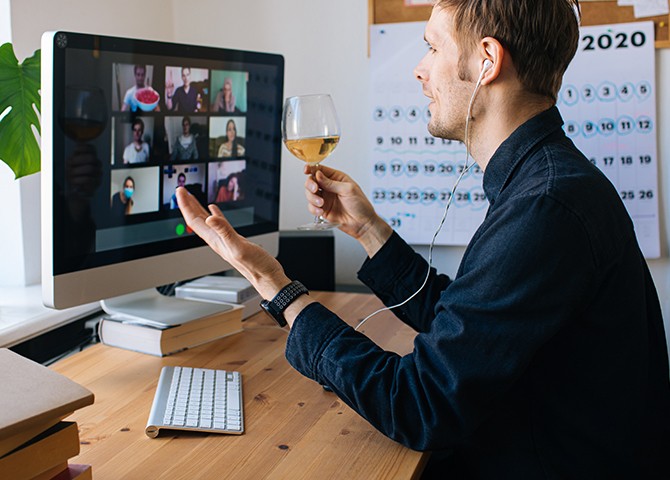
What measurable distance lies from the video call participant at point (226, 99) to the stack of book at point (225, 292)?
0.44 meters

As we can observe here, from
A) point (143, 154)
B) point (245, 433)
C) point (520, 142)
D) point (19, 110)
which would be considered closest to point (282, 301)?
point (245, 433)

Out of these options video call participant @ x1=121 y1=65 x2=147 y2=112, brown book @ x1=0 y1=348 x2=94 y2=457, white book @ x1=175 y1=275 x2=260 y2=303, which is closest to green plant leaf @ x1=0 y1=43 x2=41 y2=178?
video call participant @ x1=121 y1=65 x2=147 y2=112

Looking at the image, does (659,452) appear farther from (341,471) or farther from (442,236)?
(442,236)

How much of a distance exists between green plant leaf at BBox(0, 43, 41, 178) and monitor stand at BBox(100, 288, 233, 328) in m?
0.33

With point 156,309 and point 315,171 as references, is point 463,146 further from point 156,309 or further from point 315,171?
point 156,309

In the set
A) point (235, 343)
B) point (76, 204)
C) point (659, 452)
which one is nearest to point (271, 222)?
point (235, 343)

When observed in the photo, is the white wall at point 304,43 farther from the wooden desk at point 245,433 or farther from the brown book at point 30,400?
the brown book at point 30,400

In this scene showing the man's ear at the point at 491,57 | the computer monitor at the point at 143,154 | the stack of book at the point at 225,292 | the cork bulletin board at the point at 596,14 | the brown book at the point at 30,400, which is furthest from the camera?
the cork bulletin board at the point at 596,14

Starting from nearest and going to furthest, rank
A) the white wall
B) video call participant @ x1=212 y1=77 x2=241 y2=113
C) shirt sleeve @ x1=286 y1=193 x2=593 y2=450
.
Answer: shirt sleeve @ x1=286 y1=193 x2=593 y2=450, video call participant @ x1=212 y1=77 x2=241 y2=113, the white wall

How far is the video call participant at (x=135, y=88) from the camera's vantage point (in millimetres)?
1493

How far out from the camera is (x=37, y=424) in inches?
34.5

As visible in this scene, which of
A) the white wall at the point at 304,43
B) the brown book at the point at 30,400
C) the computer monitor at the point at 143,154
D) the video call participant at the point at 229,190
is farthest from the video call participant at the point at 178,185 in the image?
the white wall at the point at 304,43

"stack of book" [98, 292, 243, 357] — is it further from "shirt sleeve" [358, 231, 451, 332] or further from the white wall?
the white wall

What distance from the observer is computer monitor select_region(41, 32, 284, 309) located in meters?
1.38
